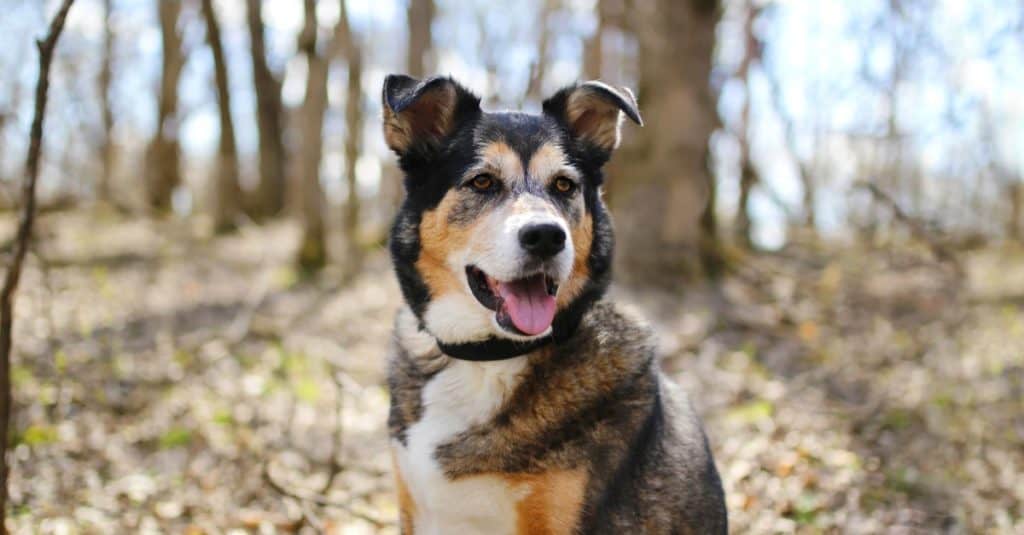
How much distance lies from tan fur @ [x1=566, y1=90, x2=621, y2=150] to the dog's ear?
527 millimetres

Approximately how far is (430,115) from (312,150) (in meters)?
9.84

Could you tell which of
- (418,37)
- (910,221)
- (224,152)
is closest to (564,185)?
(910,221)

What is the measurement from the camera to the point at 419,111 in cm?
394

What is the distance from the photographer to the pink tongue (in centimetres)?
341

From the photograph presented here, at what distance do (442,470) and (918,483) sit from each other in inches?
151

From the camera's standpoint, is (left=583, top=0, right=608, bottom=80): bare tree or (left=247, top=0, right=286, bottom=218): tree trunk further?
(left=247, top=0, right=286, bottom=218): tree trunk

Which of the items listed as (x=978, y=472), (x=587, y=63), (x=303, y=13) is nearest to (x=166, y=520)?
(x=978, y=472)

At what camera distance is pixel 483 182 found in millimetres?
3742

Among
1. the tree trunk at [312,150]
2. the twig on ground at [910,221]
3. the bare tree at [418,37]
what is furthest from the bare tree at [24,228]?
the tree trunk at [312,150]

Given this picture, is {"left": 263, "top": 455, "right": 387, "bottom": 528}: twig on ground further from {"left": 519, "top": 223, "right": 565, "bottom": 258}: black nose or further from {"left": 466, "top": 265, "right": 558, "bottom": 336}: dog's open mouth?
{"left": 519, "top": 223, "right": 565, "bottom": 258}: black nose

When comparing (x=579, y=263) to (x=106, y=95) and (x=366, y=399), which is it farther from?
(x=106, y=95)

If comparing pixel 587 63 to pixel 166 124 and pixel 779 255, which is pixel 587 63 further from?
pixel 166 124

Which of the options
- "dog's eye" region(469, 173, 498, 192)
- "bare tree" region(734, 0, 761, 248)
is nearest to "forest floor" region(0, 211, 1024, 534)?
"dog's eye" region(469, 173, 498, 192)

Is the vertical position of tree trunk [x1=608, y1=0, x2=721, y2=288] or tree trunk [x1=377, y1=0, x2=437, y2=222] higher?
tree trunk [x1=377, y1=0, x2=437, y2=222]
